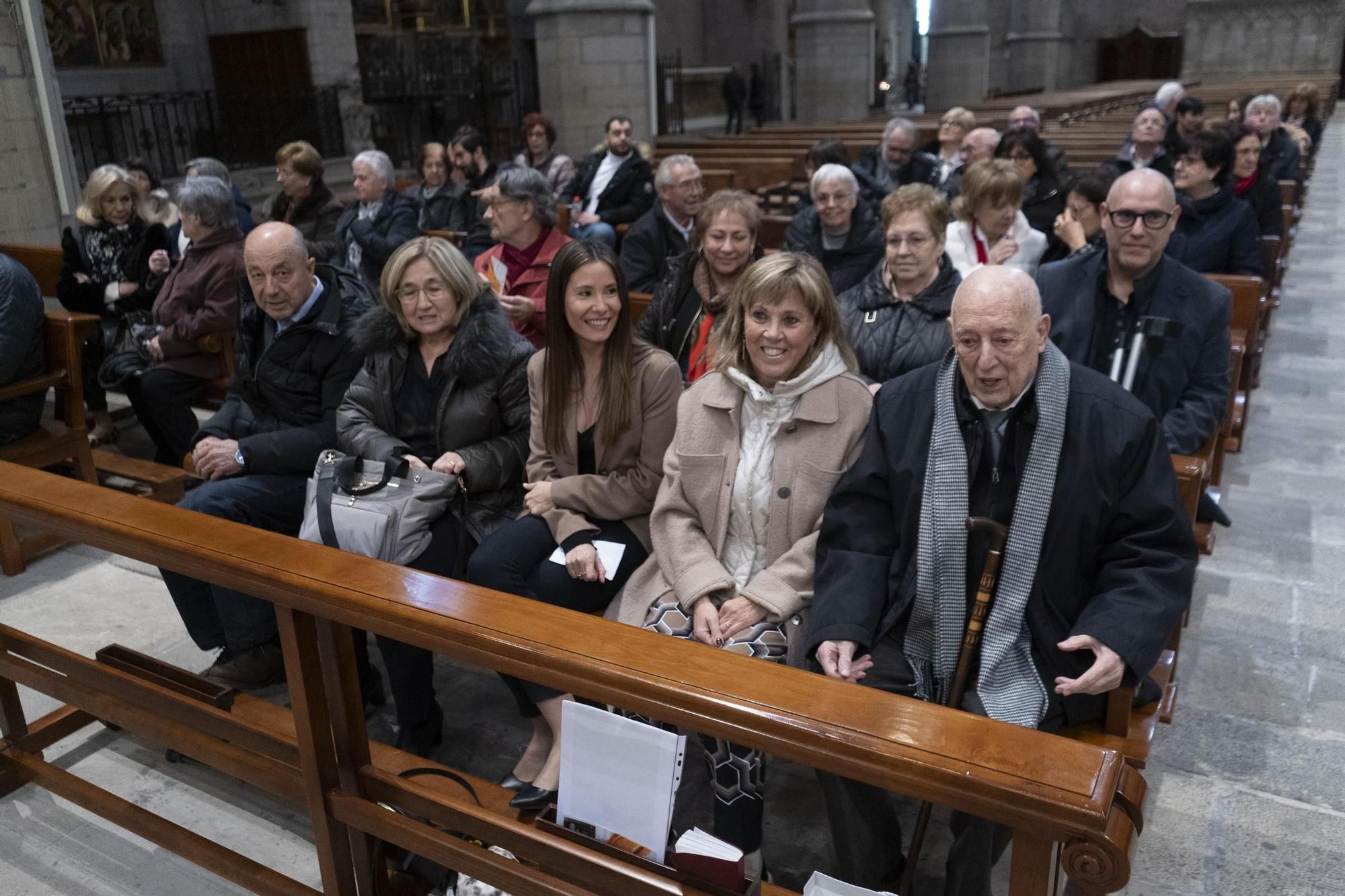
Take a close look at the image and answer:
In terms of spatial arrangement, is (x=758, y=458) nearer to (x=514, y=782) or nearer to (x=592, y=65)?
(x=514, y=782)

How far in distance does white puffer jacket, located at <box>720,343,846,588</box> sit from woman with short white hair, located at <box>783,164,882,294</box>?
181 cm

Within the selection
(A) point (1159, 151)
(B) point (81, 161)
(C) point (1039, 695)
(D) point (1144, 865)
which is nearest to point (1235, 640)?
(D) point (1144, 865)

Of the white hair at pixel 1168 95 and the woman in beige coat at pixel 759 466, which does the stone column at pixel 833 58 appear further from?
the woman in beige coat at pixel 759 466

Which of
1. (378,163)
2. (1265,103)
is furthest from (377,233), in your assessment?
(1265,103)

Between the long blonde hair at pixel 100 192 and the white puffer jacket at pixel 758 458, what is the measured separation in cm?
395

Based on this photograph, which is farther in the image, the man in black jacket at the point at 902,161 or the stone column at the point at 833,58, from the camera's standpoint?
the stone column at the point at 833,58

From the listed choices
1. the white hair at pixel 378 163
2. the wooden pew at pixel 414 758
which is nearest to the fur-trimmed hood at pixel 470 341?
the wooden pew at pixel 414 758

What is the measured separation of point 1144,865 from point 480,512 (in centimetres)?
192

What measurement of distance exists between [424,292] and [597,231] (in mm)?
3494

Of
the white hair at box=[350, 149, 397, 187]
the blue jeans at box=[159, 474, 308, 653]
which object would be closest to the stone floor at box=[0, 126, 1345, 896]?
the blue jeans at box=[159, 474, 308, 653]

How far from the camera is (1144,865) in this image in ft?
8.06

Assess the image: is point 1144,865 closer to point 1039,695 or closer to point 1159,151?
point 1039,695

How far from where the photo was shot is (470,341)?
3076 millimetres

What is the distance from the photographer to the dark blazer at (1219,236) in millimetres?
4766
